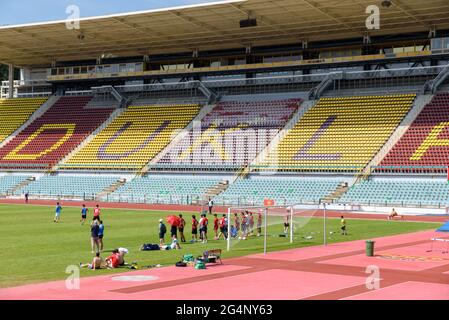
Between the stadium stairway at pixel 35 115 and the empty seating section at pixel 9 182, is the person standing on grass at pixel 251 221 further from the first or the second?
the stadium stairway at pixel 35 115

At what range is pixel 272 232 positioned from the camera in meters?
36.8

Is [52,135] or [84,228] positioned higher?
[52,135]

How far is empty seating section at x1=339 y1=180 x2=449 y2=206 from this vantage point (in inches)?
2005

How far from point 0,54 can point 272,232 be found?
199 ft

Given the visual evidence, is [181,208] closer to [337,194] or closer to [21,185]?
[337,194]

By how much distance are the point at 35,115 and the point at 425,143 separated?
5179 centimetres

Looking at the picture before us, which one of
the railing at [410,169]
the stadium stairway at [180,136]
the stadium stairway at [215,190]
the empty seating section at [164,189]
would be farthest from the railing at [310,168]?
the stadium stairway at [180,136]

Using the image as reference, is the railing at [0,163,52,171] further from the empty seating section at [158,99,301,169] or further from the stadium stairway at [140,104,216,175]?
the empty seating section at [158,99,301,169]

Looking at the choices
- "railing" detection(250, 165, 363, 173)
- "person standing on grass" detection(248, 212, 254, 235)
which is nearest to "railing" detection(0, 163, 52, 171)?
"railing" detection(250, 165, 363, 173)

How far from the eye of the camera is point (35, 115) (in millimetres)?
85250

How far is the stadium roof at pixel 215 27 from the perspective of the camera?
59781mm

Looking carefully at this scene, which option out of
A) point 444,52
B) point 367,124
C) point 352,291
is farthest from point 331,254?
point 444,52

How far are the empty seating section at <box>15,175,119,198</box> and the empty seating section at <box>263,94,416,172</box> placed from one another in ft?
58.7
